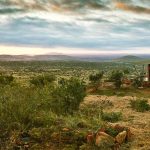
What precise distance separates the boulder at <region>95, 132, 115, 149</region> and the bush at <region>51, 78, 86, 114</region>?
15.9 feet

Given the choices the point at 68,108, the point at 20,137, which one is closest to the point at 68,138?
the point at 20,137

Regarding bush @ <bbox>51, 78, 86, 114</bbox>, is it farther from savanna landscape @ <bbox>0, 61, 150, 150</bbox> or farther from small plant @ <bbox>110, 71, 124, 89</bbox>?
small plant @ <bbox>110, 71, 124, 89</bbox>

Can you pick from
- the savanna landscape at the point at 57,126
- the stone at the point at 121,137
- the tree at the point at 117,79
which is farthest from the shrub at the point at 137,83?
the stone at the point at 121,137

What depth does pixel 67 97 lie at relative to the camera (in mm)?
18281

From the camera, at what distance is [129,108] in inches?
881

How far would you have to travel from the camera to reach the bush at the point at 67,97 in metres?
17.4

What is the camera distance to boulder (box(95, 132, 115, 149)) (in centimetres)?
1212

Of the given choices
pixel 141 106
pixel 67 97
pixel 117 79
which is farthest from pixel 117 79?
pixel 67 97

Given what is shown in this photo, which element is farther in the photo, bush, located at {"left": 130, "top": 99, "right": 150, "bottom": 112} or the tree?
the tree

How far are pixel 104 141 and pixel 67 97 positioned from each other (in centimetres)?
627

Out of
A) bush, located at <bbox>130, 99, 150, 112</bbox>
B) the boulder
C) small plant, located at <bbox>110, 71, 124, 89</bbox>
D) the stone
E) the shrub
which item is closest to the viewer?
the boulder

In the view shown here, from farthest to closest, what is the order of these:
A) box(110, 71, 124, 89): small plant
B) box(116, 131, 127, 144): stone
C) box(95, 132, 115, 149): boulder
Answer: box(110, 71, 124, 89): small plant, box(116, 131, 127, 144): stone, box(95, 132, 115, 149): boulder

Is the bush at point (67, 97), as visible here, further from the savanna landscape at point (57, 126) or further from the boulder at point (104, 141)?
the boulder at point (104, 141)

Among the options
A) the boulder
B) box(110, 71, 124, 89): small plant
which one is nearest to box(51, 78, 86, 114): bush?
the boulder
